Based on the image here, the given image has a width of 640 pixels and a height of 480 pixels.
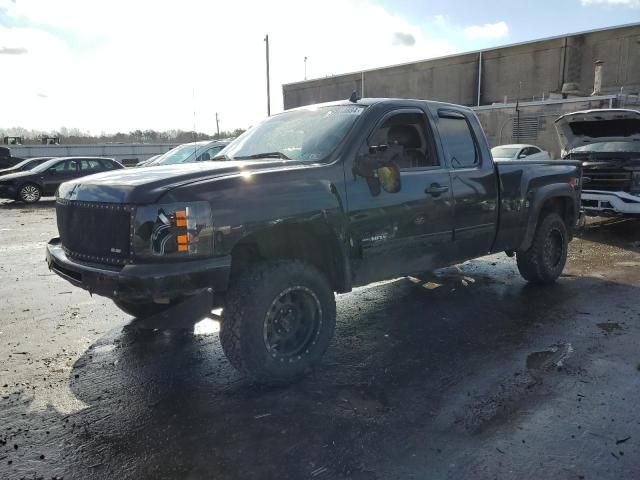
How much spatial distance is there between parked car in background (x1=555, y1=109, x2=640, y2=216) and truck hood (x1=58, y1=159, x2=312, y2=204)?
7956 millimetres

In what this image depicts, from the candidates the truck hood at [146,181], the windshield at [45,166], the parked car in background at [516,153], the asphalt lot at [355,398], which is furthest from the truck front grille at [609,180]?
the windshield at [45,166]

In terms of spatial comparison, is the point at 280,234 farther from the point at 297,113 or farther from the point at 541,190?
the point at 541,190

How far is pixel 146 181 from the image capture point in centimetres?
330

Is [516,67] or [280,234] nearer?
[280,234]

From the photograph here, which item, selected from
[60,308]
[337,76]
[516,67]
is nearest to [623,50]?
[516,67]

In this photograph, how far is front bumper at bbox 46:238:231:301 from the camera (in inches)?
122

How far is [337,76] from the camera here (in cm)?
4659

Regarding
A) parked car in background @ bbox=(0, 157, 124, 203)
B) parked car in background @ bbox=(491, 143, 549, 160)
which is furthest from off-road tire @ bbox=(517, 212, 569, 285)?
parked car in background @ bbox=(0, 157, 124, 203)

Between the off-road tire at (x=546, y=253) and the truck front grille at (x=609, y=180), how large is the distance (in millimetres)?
3922

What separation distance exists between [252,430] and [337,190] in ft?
5.91

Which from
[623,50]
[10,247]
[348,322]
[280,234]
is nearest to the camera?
[280,234]

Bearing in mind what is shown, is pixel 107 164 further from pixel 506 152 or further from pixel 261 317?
pixel 261 317

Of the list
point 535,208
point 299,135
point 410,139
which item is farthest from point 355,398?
point 535,208

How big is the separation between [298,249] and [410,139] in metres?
1.64
